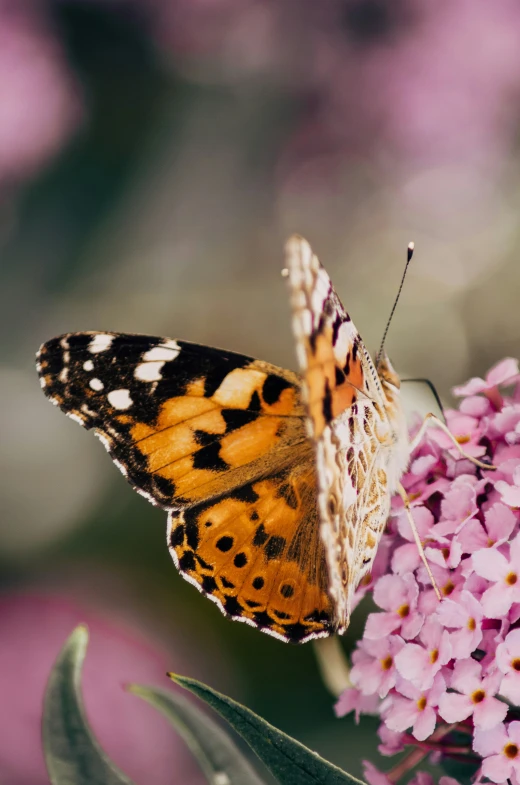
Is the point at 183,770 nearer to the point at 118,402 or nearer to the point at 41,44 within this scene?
the point at 118,402

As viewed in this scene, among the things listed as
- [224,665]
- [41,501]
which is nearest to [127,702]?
[224,665]

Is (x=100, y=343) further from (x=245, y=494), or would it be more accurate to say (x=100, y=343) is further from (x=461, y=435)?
(x=461, y=435)

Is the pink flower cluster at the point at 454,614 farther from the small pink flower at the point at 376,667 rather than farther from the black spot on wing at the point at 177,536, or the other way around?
the black spot on wing at the point at 177,536

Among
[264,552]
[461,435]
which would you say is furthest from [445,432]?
[264,552]

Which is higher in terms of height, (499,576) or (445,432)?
(445,432)

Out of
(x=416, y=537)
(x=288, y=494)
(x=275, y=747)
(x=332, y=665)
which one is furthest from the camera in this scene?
(x=332, y=665)

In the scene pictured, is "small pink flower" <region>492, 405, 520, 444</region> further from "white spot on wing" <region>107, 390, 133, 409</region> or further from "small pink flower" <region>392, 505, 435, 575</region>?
"white spot on wing" <region>107, 390, 133, 409</region>
